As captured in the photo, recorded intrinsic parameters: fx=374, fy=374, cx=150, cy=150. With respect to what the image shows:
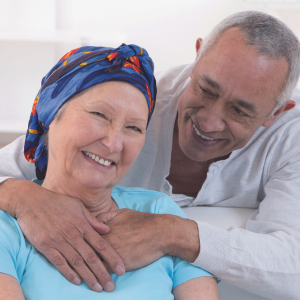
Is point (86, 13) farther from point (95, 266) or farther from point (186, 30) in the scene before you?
point (95, 266)

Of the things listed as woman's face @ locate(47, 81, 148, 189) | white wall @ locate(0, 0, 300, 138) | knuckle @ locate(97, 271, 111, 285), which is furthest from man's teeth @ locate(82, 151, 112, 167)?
white wall @ locate(0, 0, 300, 138)

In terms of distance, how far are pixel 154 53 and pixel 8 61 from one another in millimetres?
1414

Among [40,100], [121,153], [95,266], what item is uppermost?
[40,100]

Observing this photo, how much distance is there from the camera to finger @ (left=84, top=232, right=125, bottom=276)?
1.13 meters


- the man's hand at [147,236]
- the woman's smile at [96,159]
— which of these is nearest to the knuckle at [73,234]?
the man's hand at [147,236]

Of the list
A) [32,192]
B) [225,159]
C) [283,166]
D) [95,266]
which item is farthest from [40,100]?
[283,166]

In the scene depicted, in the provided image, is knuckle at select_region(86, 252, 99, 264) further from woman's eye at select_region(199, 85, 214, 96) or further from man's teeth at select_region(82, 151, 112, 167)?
woman's eye at select_region(199, 85, 214, 96)

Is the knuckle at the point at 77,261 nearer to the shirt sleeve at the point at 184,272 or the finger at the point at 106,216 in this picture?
the finger at the point at 106,216

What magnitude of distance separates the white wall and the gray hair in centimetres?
198

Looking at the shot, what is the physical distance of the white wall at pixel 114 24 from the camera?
3.45m

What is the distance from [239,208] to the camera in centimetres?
192

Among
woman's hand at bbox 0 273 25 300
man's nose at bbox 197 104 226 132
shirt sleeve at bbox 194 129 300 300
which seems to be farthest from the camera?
man's nose at bbox 197 104 226 132

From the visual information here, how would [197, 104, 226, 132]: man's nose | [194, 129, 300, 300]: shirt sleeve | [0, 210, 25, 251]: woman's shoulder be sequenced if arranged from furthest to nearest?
[197, 104, 226, 132]: man's nose → [194, 129, 300, 300]: shirt sleeve → [0, 210, 25, 251]: woman's shoulder

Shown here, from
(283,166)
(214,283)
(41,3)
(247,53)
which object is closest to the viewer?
(214,283)
